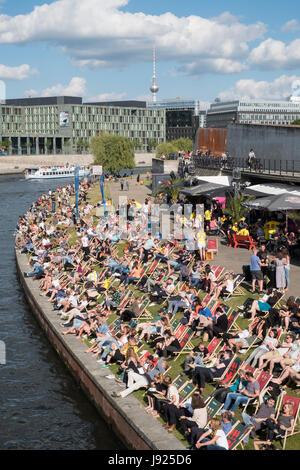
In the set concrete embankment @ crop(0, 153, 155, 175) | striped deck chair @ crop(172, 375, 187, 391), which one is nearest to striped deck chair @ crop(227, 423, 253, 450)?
striped deck chair @ crop(172, 375, 187, 391)

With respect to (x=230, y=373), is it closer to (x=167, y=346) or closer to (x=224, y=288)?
(x=167, y=346)

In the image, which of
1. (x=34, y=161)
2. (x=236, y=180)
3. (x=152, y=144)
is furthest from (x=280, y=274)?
(x=152, y=144)

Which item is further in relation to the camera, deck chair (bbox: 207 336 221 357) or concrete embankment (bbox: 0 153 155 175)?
concrete embankment (bbox: 0 153 155 175)

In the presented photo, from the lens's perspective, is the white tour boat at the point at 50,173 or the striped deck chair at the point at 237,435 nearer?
the striped deck chair at the point at 237,435

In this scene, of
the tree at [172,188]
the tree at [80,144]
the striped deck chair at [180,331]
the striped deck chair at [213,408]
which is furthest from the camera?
the tree at [80,144]

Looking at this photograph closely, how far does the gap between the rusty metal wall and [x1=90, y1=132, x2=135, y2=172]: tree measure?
1463 inches

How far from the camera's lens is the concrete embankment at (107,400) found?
10.7m

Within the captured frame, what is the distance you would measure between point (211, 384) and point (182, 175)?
29.3m

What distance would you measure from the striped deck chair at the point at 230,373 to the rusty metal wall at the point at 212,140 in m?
25.5

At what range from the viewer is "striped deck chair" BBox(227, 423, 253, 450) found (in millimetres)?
9891

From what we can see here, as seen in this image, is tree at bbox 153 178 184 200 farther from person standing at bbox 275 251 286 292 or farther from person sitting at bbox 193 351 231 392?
person sitting at bbox 193 351 231 392

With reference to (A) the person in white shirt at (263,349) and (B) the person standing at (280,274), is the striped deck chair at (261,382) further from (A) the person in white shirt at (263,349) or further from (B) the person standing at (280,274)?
(B) the person standing at (280,274)

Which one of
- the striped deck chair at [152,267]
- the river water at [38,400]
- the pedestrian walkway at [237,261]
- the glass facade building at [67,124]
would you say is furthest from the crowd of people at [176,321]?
the glass facade building at [67,124]

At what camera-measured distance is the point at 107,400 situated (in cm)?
1288
